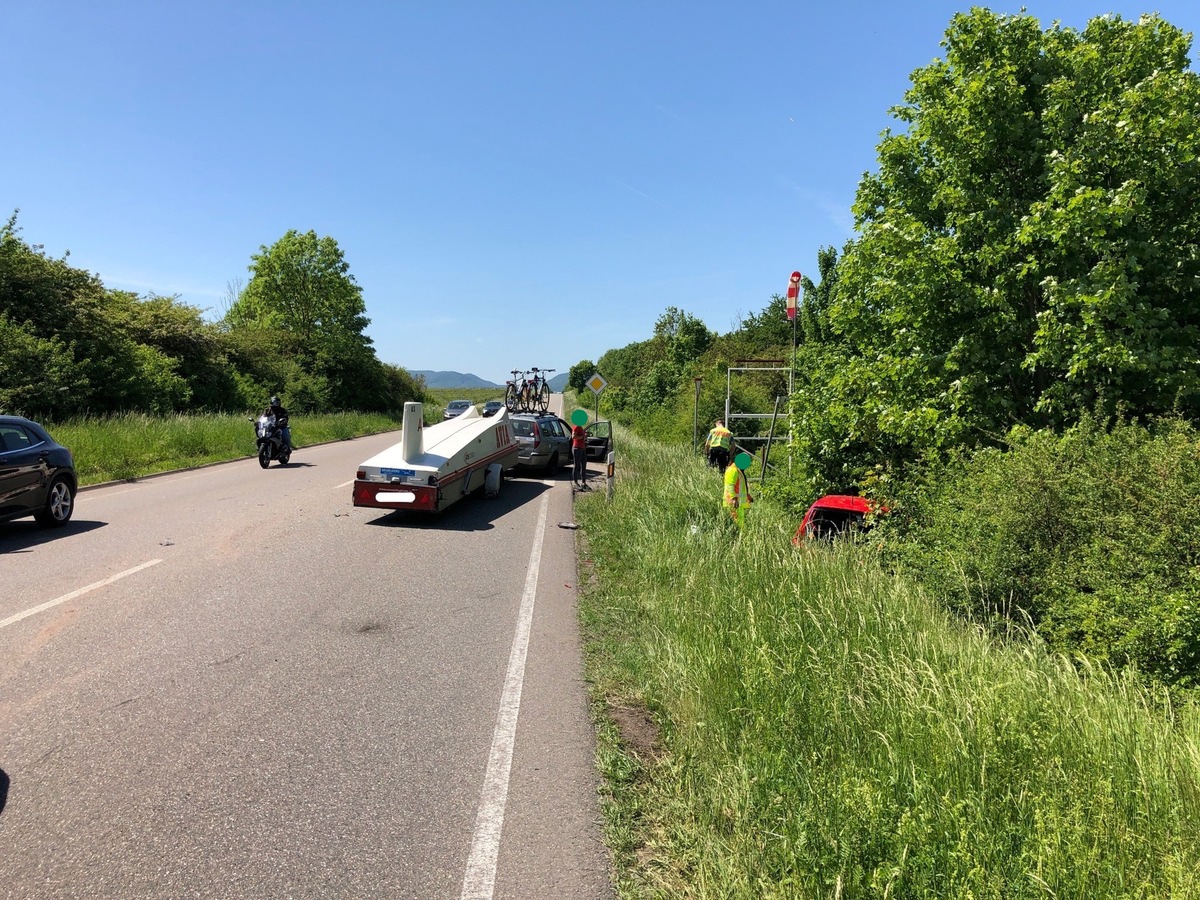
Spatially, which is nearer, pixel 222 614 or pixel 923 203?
pixel 222 614

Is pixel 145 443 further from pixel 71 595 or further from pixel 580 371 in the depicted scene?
pixel 580 371

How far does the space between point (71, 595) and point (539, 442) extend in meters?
12.4

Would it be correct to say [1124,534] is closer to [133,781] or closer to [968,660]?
[968,660]

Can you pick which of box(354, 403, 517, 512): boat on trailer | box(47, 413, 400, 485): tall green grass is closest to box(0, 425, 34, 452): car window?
box(354, 403, 517, 512): boat on trailer

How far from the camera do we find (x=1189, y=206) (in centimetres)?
786

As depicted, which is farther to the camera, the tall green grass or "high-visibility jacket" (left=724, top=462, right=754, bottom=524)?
the tall green grass

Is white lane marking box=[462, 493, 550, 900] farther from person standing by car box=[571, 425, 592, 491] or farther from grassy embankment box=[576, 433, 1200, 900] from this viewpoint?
person standing by car box=[571, 425, 592, 491]

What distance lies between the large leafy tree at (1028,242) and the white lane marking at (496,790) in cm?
607

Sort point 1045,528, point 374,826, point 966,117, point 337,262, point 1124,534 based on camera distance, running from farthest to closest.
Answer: point 337,262
point 966,117
point 1045,528
point 1124,534
point 374,826

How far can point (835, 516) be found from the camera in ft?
31.3

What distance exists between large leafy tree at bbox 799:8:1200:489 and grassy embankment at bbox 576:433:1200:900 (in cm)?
383

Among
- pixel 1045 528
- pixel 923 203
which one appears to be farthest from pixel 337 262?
pixel 1045 528

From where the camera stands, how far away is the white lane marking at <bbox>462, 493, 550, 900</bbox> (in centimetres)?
299

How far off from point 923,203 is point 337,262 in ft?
199
